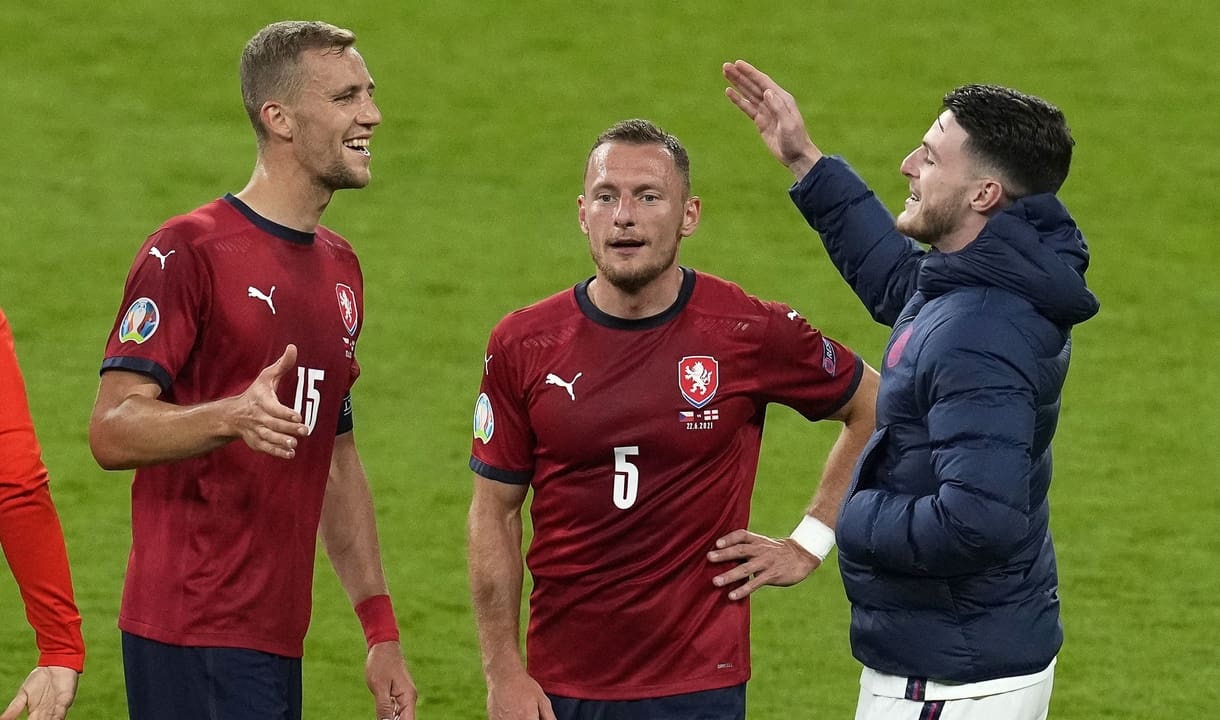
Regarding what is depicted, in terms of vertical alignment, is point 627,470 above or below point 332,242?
below

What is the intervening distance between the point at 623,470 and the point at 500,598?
0.37 metres

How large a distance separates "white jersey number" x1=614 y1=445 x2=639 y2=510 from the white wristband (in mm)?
478

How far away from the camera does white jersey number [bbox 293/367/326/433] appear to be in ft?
13.5

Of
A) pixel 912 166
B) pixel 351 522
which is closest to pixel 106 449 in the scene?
pixel 351 522

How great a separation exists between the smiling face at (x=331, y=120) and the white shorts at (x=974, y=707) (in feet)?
5.12

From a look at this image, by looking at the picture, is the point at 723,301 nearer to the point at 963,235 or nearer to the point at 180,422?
the point at 963,235

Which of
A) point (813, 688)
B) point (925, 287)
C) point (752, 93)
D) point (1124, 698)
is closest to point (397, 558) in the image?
point (813, 688)

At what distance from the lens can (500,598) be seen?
13.8ft

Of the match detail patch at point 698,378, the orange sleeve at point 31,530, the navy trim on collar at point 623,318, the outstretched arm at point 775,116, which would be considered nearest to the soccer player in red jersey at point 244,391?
the orange sleeve at point 31,530

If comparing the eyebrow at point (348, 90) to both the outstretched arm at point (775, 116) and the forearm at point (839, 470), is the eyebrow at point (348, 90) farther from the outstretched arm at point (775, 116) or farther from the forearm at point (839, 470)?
the forearm at point (839, 470)

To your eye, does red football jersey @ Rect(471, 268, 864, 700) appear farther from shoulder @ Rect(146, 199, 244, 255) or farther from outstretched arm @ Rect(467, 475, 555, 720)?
shoulder @ Rect(146, 199, 244, 255)

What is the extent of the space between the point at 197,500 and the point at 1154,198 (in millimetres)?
7753

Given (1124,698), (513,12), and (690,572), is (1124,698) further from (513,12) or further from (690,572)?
(513,12)

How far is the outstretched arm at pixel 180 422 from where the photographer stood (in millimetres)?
3525
